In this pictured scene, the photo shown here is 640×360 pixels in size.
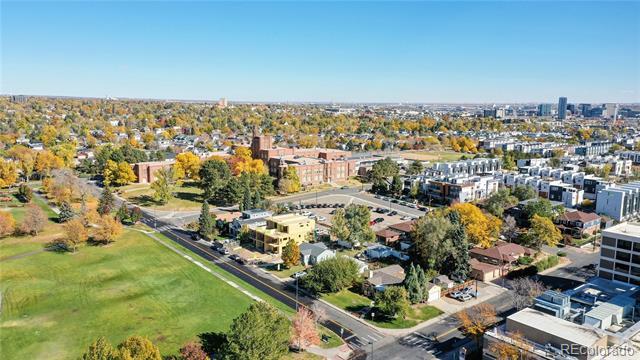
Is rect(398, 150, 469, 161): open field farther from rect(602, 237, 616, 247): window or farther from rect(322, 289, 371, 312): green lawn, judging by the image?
rect(322, 289, 371, 312): green lawn

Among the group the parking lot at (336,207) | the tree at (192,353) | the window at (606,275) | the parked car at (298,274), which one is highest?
the window at (606,275)

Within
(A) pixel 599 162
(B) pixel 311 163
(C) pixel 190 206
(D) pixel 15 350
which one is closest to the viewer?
(D) pixel 15 350

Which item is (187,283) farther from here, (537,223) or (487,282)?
(537,223)

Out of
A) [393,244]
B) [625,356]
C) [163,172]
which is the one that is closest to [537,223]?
[393,244]

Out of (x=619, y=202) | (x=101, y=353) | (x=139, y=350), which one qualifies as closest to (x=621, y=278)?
(x=619, y=202)

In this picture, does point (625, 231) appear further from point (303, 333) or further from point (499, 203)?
point (303, 333)

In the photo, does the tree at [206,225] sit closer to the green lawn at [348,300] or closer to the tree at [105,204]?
the tree at [105,204]

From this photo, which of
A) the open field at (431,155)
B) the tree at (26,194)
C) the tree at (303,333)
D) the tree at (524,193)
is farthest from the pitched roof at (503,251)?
the open field at (431,155)
